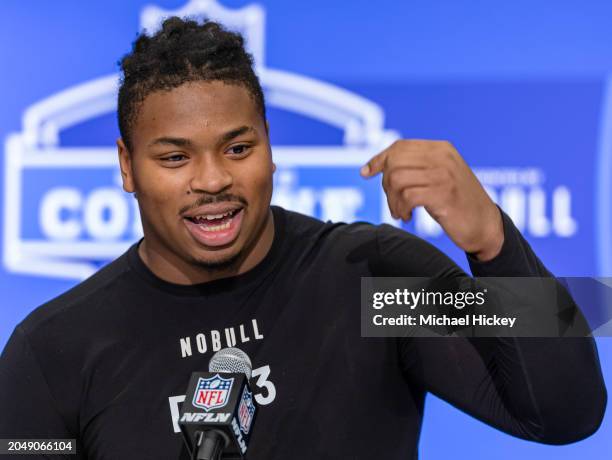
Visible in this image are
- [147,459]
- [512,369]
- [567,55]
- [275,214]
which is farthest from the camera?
[567,55]

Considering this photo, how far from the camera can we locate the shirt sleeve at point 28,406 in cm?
130

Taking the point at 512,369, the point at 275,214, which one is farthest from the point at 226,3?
the point at 512,369

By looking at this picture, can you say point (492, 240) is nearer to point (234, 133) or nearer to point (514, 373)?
point (514, 373)

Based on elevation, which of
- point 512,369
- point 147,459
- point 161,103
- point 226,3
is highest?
point 226,3

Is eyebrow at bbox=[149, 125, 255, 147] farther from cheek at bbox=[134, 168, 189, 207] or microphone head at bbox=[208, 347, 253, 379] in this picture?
microphone head at bbox=[208, 347, 253, 379]

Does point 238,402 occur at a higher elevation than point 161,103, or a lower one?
lower

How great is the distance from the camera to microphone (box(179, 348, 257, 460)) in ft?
3.30

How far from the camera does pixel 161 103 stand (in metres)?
1.31

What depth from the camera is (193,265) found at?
1.39 metres

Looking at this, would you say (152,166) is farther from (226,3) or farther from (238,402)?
(226,3)

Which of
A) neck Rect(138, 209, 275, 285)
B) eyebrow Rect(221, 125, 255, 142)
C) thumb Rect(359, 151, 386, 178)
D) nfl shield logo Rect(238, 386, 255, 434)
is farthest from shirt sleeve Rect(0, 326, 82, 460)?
thumb Rect(359, 151, 386, 178)

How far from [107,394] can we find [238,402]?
1.11ft

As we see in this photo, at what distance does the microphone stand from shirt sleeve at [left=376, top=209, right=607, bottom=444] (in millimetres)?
315

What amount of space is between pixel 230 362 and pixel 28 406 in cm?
34
